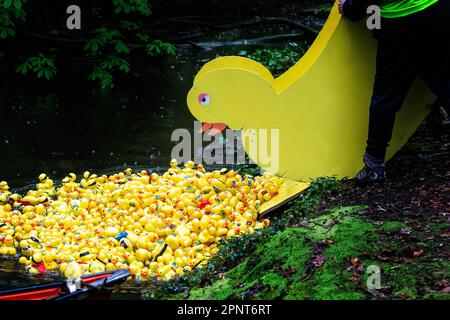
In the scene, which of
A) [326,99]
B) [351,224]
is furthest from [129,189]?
[351,224]

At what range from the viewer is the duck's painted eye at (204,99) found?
5.09 metres

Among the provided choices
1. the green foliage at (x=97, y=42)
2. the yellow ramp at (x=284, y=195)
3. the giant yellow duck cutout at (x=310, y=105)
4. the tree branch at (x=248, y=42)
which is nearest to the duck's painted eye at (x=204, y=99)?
the giant yellow duck cutout at (x=310, y=105)

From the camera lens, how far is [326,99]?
5027mm

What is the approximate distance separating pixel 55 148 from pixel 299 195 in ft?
10.9

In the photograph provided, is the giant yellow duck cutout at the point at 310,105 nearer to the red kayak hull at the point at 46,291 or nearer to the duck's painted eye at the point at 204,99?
the duck's painted eye at the point at 204,99

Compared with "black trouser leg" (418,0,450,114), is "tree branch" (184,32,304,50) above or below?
above

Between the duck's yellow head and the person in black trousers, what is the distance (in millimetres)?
869

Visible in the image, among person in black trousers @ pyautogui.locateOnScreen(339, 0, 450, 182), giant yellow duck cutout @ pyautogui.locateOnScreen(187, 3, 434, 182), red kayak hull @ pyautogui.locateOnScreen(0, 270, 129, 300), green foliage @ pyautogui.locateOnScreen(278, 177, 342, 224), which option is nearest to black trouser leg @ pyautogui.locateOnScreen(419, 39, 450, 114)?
person in black trousers @ pyautogui.locateOnScreen(339, 0, 450, 182)

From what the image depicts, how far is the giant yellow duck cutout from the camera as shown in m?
4.95

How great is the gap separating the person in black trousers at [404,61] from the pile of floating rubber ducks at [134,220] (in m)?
1.08

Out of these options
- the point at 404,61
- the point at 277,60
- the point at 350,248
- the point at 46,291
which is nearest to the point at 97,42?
the point at 277,60

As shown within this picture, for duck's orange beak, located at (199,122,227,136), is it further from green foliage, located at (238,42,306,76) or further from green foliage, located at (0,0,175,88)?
green foliage, located at (0,0,175,88)

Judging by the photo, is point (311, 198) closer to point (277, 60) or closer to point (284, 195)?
point (284, 195)
